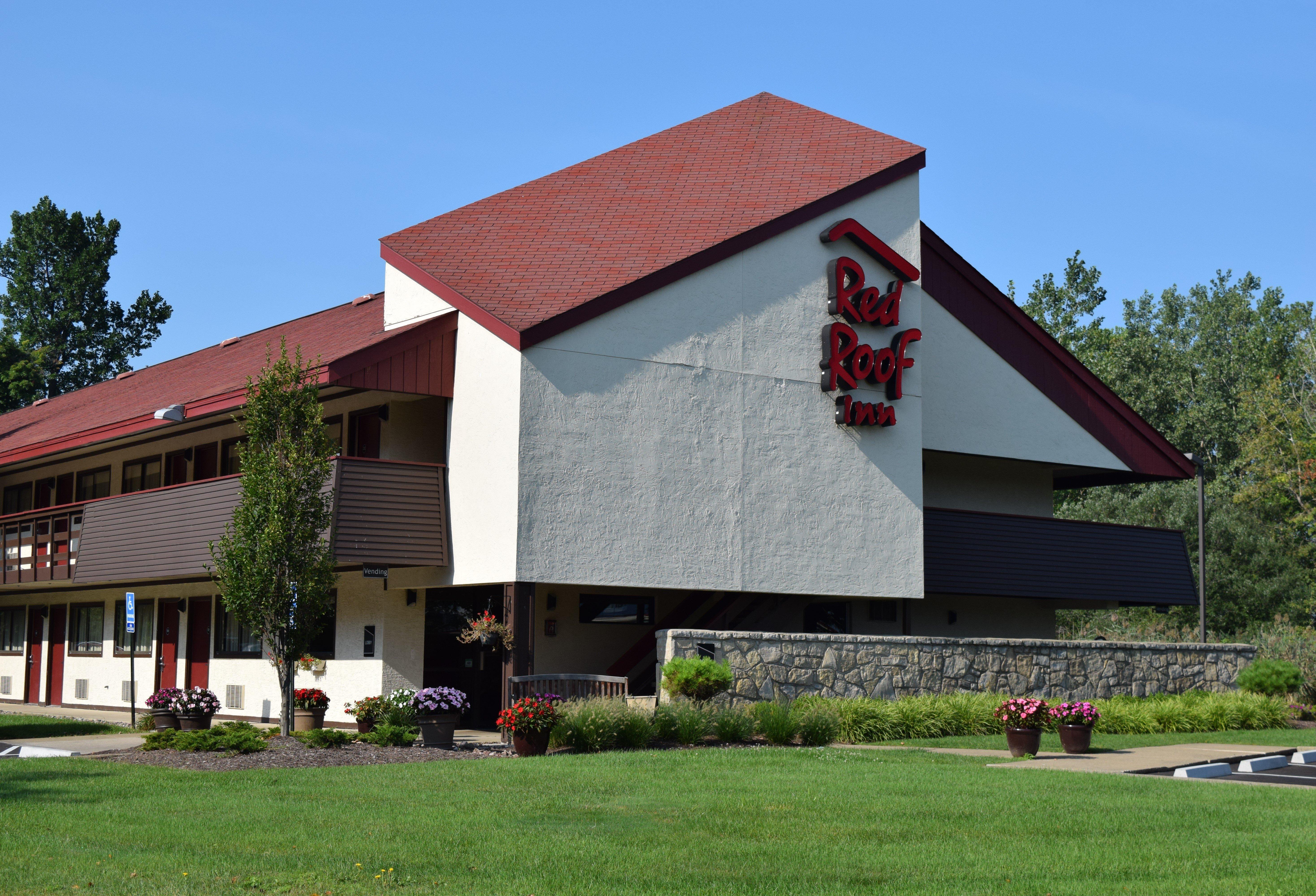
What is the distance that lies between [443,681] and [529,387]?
6.62m

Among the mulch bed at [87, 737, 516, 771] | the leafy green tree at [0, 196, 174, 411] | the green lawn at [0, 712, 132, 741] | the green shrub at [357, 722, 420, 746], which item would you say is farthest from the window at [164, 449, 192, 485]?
the leafy green tree at [0, 196, 174, 411]

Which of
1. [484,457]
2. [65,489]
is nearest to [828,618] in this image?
[484,457]

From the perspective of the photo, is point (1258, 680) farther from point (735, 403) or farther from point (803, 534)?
point (735, 403)

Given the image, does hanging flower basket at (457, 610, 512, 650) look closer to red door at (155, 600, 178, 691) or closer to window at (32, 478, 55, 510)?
red door at (155, 600, 178, 691)

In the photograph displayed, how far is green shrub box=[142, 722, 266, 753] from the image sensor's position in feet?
58.3

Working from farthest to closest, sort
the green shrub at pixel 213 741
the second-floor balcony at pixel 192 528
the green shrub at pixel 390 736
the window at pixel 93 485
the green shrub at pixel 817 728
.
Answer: the window at pixel 93 485 < the second-floor balcony at pixel 192 528 < the green shrub at pixel 817 728 < the green shrub at pixel 390 736 < the green shrub at pixel 213 741

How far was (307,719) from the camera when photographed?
22484mm

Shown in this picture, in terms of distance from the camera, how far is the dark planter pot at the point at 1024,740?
734 inches

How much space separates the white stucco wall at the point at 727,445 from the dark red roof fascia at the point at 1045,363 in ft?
10.5

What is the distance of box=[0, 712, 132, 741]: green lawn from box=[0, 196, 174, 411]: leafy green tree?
4376 cm

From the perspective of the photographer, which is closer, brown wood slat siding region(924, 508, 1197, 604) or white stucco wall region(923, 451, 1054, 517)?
brown wood slat siding region(924, 508, 1197, 604)

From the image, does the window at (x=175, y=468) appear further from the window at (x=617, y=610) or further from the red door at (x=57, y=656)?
the window at (x=617, y=610)

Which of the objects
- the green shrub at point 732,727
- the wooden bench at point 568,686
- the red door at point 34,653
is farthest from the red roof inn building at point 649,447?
the red door at point 34,653

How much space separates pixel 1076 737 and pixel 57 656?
2713 cm
